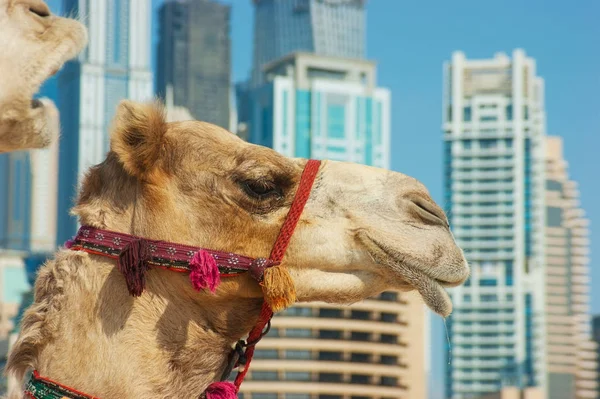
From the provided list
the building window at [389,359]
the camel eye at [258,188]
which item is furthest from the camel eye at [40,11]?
the building window at [389,359]

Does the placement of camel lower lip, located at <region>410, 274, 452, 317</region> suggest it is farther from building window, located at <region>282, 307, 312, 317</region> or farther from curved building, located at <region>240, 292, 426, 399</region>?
building window, located at <region>282, 307, 312, 317</region>

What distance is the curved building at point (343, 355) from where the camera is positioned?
295ft

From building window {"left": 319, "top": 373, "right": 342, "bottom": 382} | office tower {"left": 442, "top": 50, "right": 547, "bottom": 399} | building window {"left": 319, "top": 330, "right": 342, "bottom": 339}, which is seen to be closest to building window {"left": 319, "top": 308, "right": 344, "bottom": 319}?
building window {"left": 319, "top": 330, "right": 342, "bottom": 339}

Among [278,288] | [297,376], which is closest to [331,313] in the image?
[297,376]

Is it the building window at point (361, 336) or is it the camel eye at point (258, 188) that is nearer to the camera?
the camel eye at point (258, 188)

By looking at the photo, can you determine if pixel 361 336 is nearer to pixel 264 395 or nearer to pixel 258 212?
pixel 264 395

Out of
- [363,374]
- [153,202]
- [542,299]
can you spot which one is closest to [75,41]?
[153,202]

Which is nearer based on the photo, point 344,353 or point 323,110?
point 344,353

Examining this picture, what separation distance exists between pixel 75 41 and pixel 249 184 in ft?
2.87

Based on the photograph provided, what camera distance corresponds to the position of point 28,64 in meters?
3.38

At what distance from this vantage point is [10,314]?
444 feet

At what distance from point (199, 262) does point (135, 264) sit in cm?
23

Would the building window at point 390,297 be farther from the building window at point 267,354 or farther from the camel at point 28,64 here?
the camel at point 28,64

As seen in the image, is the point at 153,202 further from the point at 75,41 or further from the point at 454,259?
the point at 454,259
